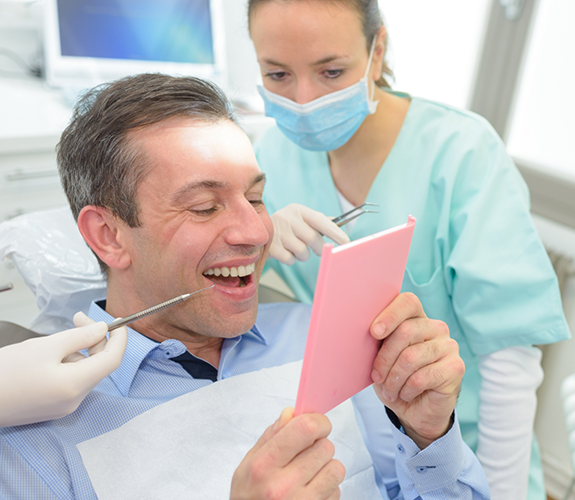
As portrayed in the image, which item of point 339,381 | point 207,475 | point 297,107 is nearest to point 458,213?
point 297,107

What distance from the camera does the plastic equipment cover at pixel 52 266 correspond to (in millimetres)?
1287

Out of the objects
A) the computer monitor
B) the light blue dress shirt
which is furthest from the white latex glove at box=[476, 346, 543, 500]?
the computer monitor

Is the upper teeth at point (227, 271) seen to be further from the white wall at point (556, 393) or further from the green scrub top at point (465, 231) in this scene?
the white wall at point (556, 393)

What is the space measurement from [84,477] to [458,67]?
7.82 feet

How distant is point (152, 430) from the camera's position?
0.92 metres

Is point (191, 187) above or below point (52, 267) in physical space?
above

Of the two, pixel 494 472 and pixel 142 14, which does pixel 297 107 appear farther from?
pixel 142 14

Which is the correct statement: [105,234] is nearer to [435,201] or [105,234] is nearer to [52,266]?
[52,266]

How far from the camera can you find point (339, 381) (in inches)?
29.1

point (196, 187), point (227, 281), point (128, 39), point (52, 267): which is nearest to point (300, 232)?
point (227, 281)

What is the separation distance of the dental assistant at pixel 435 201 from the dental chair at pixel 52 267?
53 cm

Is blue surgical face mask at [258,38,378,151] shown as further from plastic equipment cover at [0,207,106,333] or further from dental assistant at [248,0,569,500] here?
plastic equipment cover at [0,207,106,333]

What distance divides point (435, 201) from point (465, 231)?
15 centimetres

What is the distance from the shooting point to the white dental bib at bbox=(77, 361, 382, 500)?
86cm
